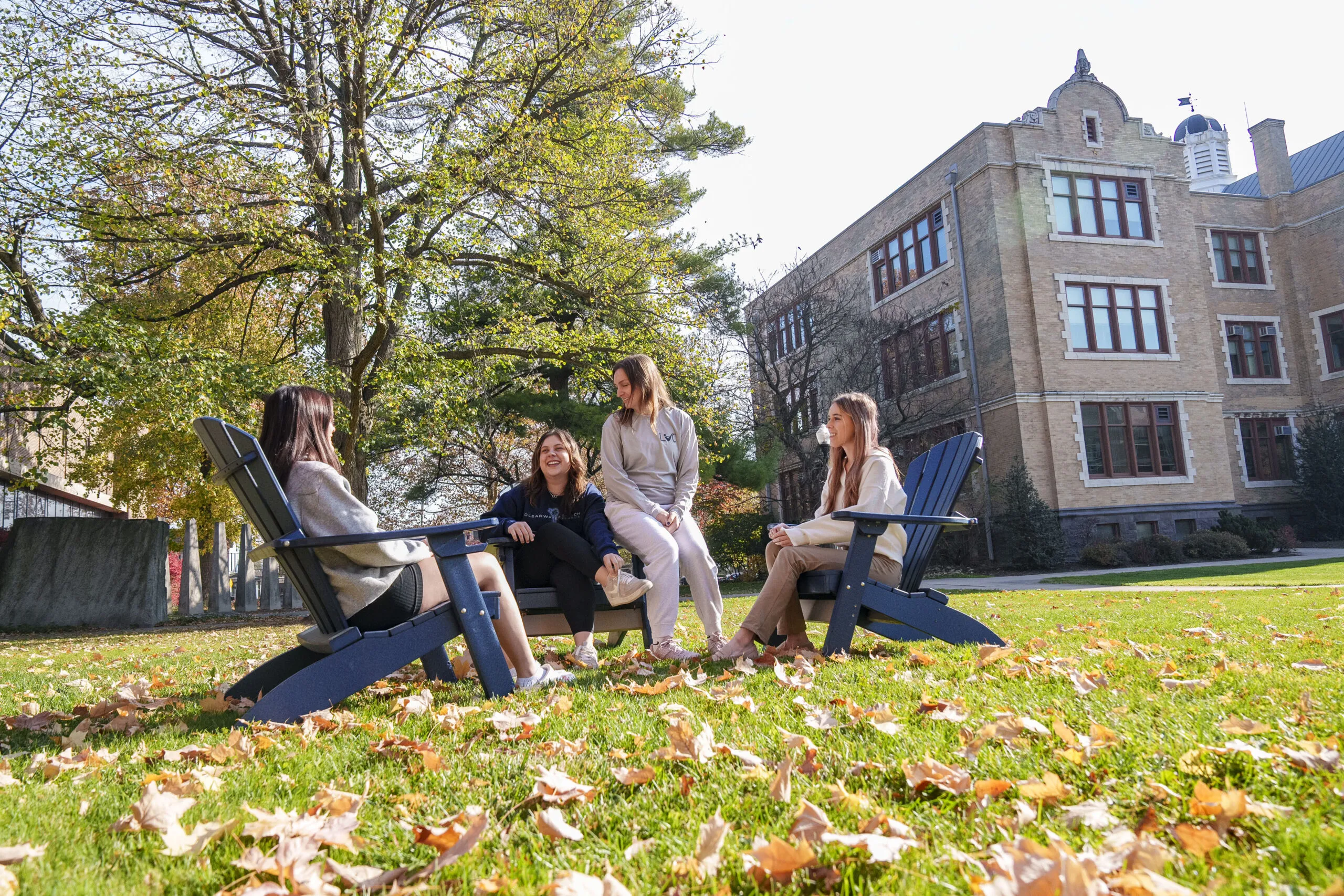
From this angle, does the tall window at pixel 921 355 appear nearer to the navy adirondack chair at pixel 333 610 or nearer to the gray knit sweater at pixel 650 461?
the gray knit sweater at pixel 650 461

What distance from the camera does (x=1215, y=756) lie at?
2.08 m

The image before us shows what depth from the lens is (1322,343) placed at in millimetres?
26328

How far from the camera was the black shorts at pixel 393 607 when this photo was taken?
3451 millimetres

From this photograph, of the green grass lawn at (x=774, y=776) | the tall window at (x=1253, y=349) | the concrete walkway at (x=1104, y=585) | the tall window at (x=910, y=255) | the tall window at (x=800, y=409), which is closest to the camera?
the green grass lawn at (x=774, y=776)

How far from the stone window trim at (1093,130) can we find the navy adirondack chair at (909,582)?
72.6 feet

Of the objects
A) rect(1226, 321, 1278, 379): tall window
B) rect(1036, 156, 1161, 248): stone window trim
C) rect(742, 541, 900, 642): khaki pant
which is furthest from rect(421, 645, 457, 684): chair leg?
rect(1226, 321, 1278, 379): tall window

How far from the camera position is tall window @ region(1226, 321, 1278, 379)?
1038 inches

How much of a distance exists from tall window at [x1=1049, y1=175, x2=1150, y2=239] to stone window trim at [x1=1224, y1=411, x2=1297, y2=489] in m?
6.45

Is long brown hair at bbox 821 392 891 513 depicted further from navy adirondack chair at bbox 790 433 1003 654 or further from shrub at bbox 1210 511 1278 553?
shrub at bbox 1210 511 1278 553

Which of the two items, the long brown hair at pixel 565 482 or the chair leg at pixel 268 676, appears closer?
the chair leg at pixel 268 676

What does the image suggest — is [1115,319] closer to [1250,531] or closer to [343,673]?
[1250,531]

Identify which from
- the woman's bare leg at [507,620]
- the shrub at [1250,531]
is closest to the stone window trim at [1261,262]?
the shrub at [1250,531]

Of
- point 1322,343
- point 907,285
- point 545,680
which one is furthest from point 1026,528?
point 545,680

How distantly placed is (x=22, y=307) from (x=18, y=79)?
2.89 meters
